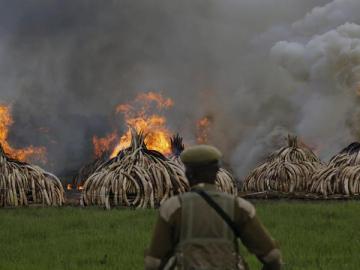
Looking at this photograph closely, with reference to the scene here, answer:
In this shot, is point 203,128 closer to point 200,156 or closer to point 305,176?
point 305,176

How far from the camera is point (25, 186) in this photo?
53.7ft

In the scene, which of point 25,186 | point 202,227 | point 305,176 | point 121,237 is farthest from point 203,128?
point 202,227

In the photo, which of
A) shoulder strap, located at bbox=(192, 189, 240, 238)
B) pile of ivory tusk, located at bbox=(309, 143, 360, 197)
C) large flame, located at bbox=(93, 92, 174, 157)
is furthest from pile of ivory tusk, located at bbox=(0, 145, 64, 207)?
large flame, located at bbox=(93, 92, 174, 157)

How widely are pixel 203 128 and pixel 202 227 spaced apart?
3559 centimetres

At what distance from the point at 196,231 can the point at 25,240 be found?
626 centimetres

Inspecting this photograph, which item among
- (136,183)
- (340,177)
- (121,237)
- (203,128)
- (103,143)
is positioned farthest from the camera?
(203,128)

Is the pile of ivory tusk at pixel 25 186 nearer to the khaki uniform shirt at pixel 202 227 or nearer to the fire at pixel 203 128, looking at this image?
the khaki uniform shirt at pixel 202 227

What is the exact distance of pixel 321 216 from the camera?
1204 centimetres

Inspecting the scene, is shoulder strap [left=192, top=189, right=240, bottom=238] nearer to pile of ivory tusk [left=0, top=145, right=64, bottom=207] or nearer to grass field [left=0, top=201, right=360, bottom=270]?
grass field [left=0, top=201, right=360, bottom=270]

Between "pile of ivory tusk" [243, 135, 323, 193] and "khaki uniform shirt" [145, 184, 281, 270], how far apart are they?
52.2 feet

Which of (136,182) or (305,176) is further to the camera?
(305,176)

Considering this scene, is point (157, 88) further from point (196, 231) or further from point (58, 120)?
point (196, 231)

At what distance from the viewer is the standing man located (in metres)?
4.32

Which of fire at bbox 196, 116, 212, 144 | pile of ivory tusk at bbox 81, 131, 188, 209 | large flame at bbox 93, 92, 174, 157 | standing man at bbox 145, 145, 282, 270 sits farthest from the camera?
fire at bbox 196, 116, 212, 144
